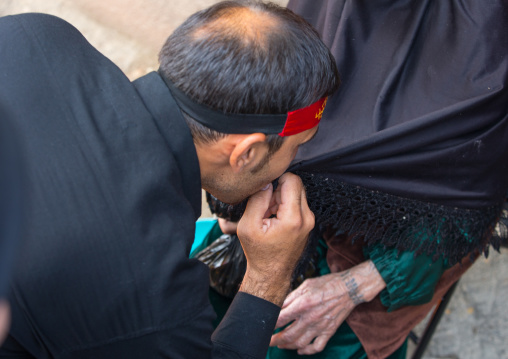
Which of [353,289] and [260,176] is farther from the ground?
[260,176]

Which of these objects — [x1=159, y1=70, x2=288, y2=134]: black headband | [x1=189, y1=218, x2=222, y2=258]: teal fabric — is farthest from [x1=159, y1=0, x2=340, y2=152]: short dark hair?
[x1=189, y1=218, x2=222, y2=258]: teal fabric

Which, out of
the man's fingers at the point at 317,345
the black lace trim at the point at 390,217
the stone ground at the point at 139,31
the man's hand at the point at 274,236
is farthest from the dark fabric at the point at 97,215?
the stone ground at the point at 139,31

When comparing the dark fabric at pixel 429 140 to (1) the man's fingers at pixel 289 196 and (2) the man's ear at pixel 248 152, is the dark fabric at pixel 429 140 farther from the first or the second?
(2) the man's ear at pixel 248 152

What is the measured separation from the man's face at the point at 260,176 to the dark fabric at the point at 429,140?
12 cm

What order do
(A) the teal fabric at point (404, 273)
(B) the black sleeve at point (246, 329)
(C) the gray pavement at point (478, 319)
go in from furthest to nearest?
(C) the gray pavement at point (478, 319) < (A) the teal fabric at point (404, 273) < (B) the black sleeve at point (246, 329)

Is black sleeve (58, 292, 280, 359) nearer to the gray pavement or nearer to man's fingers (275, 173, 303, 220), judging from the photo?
man's fingers (275, 173, 303, 220)

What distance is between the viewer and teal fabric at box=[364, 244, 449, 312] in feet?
4.97

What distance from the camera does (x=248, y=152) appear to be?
1240 millimetres

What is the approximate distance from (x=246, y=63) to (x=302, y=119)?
194 millimetres

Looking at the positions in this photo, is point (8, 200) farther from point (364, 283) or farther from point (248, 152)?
point (364, 283)

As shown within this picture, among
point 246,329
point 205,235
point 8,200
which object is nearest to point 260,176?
point 246,329

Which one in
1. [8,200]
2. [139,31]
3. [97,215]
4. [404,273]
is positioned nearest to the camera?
[8,200]

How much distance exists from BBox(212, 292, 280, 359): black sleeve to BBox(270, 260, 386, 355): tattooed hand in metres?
0.27

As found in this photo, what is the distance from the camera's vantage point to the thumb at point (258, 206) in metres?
1.40
